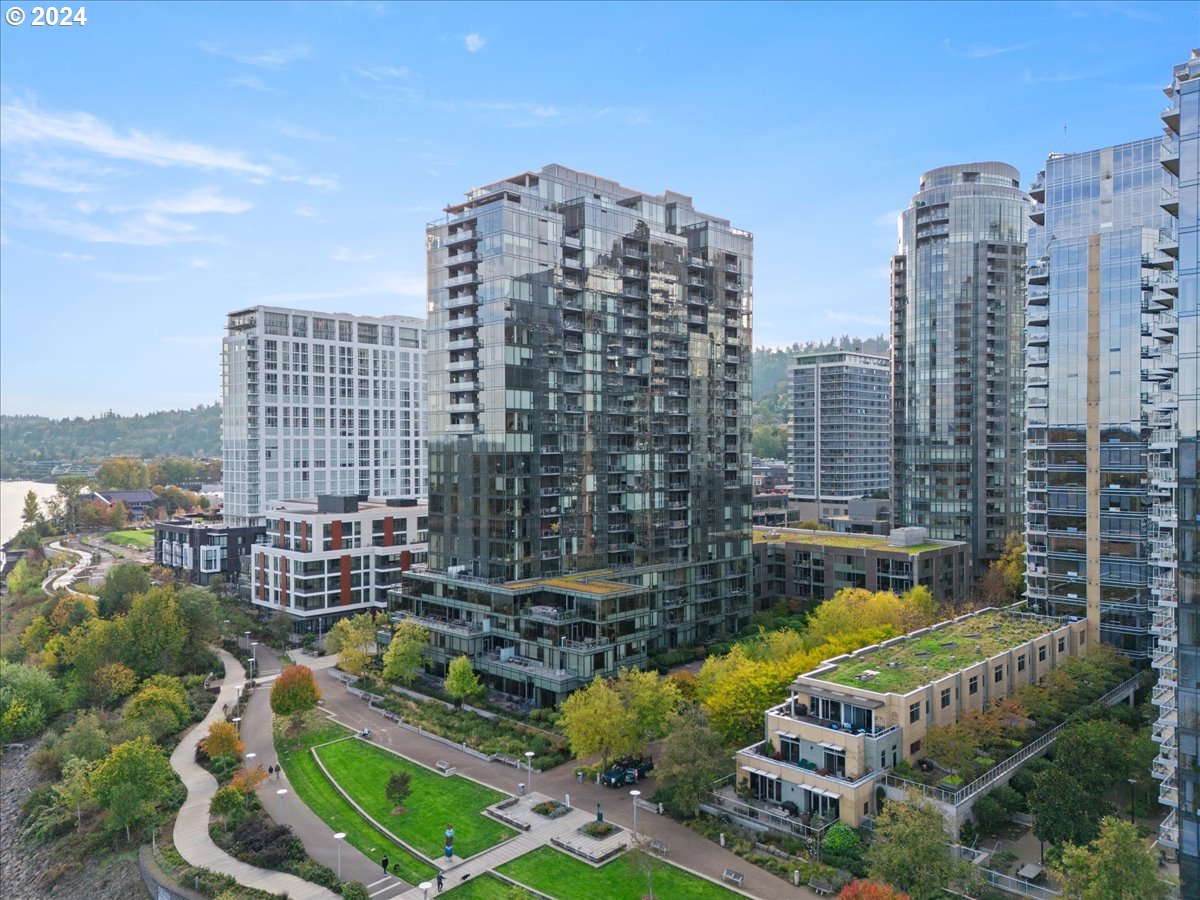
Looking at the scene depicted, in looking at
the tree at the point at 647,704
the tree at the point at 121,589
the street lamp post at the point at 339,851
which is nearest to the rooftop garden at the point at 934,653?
the tree at the point at 647,704

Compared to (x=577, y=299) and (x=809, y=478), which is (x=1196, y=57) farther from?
(x=809, y=478)

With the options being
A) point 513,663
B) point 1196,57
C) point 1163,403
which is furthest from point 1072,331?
point 513,663

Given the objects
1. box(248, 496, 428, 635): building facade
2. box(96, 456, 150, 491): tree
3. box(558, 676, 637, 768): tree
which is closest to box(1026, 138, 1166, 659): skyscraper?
box(558, 676, 637, 768): tree

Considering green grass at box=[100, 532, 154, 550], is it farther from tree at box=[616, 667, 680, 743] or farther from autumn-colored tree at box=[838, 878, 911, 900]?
autumn-colored tree at box=[838, 878, 911, 900]

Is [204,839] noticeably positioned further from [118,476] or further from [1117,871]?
[118,476]

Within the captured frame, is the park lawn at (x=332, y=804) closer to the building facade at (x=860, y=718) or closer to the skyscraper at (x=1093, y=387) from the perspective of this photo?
the building facade at (x=860, y=718)

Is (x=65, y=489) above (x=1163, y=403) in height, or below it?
below
